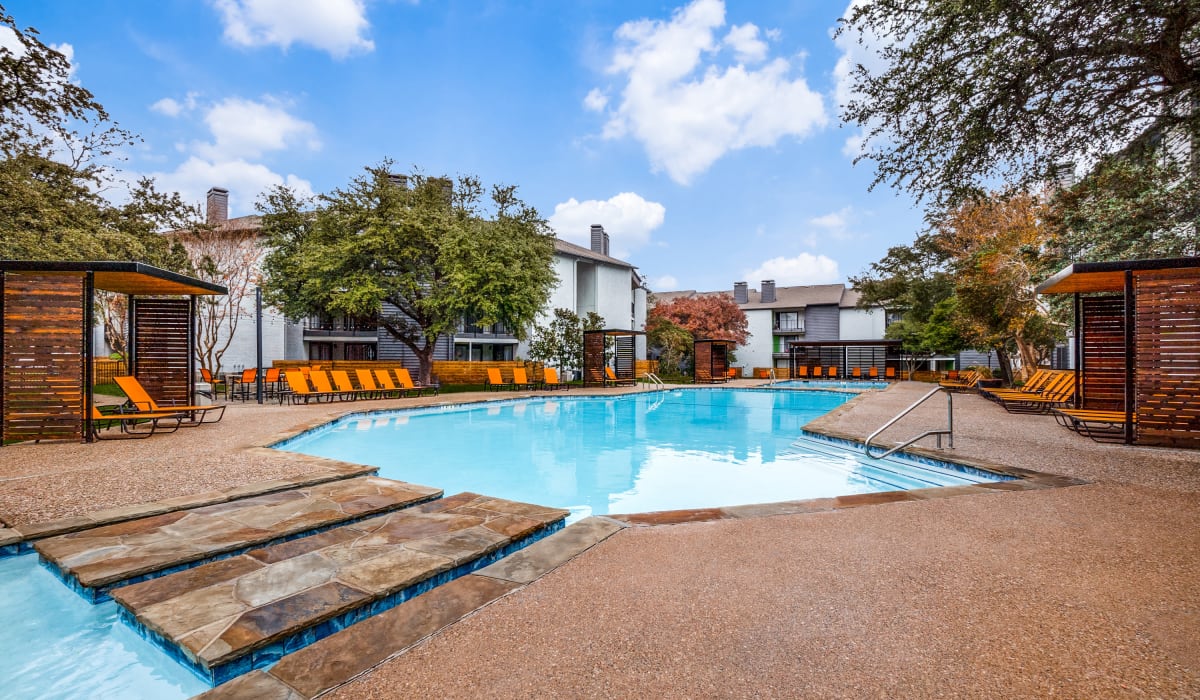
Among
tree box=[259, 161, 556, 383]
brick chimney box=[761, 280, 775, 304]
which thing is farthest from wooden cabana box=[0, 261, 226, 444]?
brick chimney box=[761, 280, 775, 304]

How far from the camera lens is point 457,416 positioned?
44.8 ft

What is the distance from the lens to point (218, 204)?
27109 millimetres

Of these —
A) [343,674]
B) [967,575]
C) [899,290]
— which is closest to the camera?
[343,674]

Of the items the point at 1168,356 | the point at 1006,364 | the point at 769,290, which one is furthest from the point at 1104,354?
the point at 769,290

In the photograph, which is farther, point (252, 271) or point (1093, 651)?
point (252, 271)

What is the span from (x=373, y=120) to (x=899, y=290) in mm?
24425

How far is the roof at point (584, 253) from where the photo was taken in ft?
102

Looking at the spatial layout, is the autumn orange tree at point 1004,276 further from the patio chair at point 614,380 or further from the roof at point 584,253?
the roof at point 584,253

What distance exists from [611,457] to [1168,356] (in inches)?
289

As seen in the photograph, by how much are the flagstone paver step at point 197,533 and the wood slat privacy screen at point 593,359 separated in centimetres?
1827

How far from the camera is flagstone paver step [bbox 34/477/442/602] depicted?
302 cm

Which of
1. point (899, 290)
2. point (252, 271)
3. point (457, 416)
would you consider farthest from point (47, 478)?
point (899, 290)

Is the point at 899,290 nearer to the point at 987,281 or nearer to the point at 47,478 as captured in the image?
the point at 987,281

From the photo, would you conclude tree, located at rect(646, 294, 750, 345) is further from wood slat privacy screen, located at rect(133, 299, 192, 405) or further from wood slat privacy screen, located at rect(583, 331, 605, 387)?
wood slat privacy screen, located at rect(133, 299, 192, 405)
